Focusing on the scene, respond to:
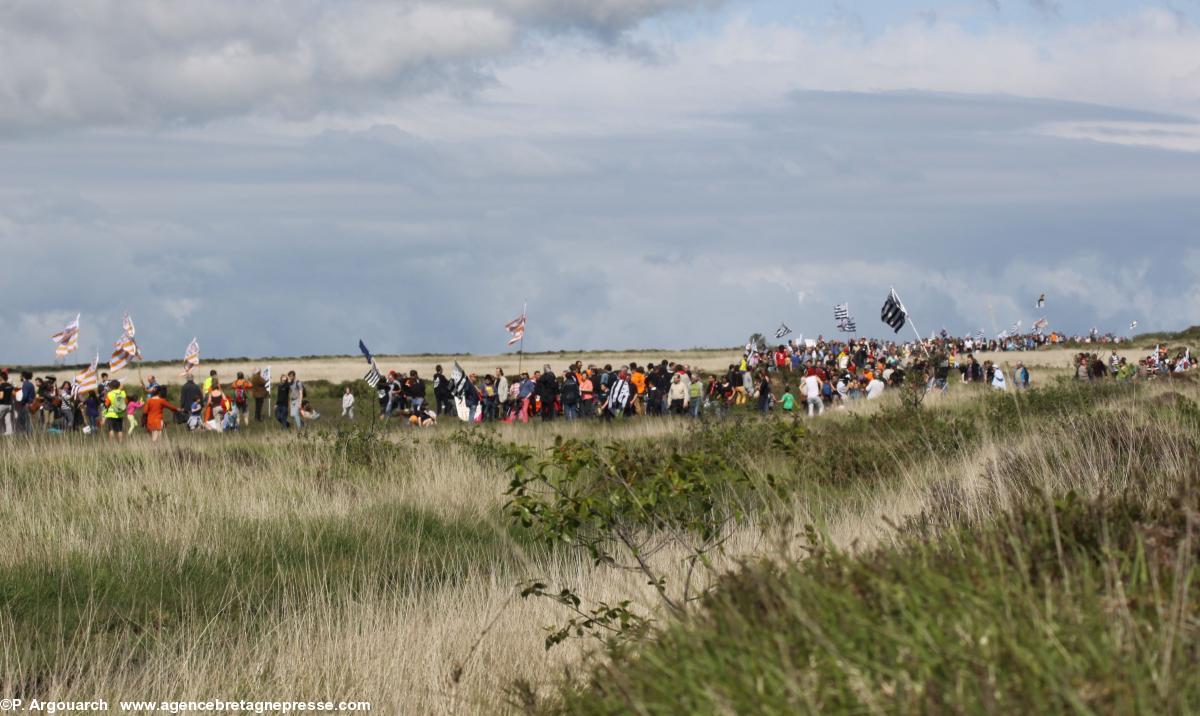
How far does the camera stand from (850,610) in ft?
14.8

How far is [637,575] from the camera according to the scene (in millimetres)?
9617

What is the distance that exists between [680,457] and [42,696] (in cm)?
433

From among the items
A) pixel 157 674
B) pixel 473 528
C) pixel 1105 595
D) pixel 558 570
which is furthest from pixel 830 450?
pixel 1105 595

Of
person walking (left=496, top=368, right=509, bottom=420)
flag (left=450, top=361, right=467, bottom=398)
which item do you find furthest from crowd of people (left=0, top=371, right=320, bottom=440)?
person walking (left=496, top=368, right=509, bottom=420)

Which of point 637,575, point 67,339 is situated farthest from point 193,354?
point 637,575

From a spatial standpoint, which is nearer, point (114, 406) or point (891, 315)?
point (114, 406)

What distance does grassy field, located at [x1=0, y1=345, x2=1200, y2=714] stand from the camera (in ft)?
13.5

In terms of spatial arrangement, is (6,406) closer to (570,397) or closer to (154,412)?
(154,412)

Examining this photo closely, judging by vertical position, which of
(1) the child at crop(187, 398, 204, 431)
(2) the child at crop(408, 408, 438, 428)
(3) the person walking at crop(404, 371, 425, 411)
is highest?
(3) the person walking at crop(404, 371, 425, 411)

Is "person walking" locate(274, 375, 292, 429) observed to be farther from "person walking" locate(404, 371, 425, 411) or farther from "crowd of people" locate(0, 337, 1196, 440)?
"person walking" locate(404, 371, 425, 411)

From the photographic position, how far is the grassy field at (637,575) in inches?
162

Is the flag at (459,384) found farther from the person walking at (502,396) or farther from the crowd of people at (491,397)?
the person walking at (502,396)

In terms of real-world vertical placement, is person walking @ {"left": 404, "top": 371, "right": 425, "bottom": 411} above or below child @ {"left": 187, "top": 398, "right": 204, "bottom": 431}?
above

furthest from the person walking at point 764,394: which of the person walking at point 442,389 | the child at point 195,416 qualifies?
the child at point 195,416
